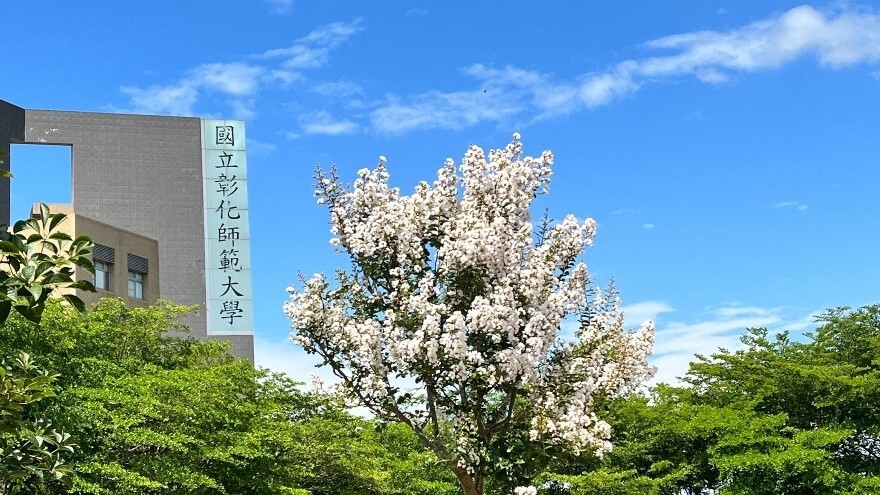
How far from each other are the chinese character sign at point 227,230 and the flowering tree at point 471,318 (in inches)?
1422

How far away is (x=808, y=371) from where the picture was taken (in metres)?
26.5

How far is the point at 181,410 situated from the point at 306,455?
5259mm

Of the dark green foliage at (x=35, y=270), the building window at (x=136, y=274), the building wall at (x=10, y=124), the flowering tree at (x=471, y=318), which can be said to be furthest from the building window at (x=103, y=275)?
the dark green foliage at (x=35, y=270)

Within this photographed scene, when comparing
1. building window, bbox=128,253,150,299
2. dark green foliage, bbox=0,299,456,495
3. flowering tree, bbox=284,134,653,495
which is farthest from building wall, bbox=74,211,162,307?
flowering tree, bbox=284,134,653,495

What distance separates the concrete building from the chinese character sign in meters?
0.04

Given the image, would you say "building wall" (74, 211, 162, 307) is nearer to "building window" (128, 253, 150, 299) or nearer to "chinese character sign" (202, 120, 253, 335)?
"building window" (128, 253, 150, 299)

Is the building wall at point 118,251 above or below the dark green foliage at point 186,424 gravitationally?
above

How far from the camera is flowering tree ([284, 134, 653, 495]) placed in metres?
8.77

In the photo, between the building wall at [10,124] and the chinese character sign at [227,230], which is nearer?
the building wall at [10,124]

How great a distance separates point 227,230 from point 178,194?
3.37 m

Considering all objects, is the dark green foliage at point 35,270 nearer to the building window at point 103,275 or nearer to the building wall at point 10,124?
the building window at point 103,275

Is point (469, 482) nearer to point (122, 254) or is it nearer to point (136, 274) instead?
point (122, 254)

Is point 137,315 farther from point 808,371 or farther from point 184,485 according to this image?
point 808,371

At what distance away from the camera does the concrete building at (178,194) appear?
45.0 m
